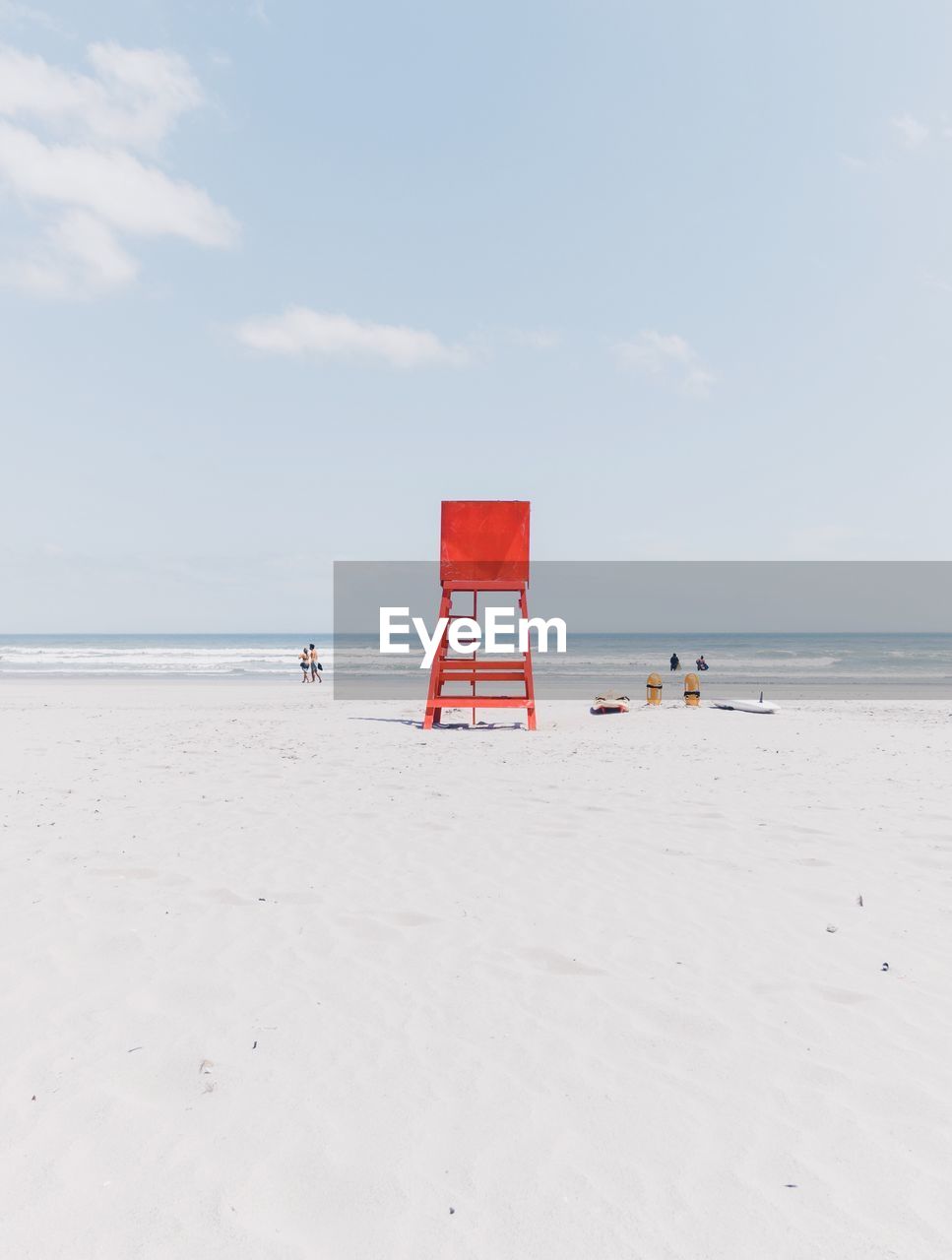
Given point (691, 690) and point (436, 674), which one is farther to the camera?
point (691, 690)

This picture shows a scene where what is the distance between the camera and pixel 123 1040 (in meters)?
3.27

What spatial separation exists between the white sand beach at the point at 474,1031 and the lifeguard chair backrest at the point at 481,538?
23.6 feet

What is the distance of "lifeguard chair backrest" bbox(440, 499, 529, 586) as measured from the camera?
14352 millimetres

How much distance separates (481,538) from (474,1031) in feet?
37.8

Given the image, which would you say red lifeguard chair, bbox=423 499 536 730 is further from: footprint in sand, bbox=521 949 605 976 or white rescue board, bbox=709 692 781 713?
footprint in sand, bbox=521 949 605 976

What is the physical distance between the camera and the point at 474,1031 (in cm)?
341

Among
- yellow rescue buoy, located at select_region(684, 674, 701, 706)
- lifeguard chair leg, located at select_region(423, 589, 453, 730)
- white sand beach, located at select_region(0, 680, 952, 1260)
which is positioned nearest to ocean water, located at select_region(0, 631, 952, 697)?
Answer: yellow rescue buoy, located at select_region(684, 674, 701, 706)

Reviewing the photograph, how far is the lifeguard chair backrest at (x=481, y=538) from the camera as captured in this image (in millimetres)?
14352

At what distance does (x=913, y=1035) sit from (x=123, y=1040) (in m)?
3.33

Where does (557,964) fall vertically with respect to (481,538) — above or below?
below

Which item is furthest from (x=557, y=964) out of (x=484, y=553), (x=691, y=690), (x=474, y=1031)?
(x=691, y=690)

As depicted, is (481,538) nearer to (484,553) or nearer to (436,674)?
(484,553)

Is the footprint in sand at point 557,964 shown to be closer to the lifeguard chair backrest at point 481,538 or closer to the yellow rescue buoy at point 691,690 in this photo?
the lifeguard chair backrest at point 481,538

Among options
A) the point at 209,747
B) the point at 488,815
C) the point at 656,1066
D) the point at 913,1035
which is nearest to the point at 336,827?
the point at 488,815
